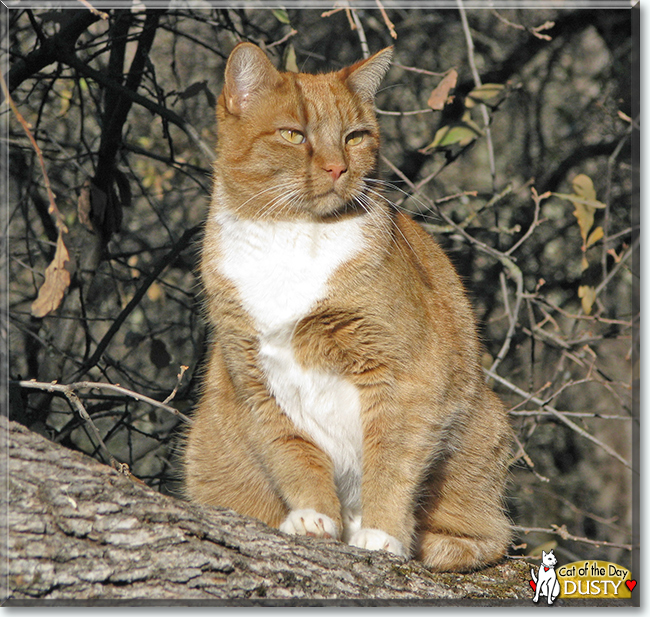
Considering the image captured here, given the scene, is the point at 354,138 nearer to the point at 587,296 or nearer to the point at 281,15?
the point at 281,15

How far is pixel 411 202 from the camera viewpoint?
13.6ft

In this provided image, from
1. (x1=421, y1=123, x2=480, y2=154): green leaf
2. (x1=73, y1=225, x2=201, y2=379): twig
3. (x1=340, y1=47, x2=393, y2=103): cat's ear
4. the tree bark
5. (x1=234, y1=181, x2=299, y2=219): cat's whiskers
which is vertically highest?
(x1=340, y1=47, x2=393, y2=103): cat's ear

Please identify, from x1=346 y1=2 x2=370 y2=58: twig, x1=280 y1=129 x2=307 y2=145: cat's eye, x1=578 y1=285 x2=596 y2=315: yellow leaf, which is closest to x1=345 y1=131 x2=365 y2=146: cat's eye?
x1=280 y1=129 x2=307 y2=145: cat's eye

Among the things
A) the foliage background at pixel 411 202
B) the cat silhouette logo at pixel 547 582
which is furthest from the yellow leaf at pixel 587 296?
the cat silhouette logo at pixel 547 582

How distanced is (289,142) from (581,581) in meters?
1.46

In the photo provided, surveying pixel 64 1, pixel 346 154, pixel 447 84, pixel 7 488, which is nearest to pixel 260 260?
pixel 346 154

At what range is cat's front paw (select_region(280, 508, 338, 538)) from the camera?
6.58 ft

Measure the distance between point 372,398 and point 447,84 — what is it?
4.50ft

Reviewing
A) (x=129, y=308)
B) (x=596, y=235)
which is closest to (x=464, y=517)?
(x=596, y=235)

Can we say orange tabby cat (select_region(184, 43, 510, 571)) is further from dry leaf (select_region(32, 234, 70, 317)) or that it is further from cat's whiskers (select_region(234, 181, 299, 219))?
dry leaf (select_region(32, 234, 70, 317))

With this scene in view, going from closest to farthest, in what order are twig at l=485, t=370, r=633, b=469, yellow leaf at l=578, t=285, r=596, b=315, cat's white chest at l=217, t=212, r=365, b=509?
cat's white chest at l=217, t=212, r=365, b=509 → twig at l=485, t=370, r=633, b=469 → yellow leaf at l=578, t=285, r=596, b=315

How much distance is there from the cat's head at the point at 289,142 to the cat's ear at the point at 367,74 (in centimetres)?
1

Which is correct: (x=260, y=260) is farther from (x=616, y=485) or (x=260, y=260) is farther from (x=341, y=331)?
(x=616, y=485)

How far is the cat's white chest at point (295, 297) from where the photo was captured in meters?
2.08
